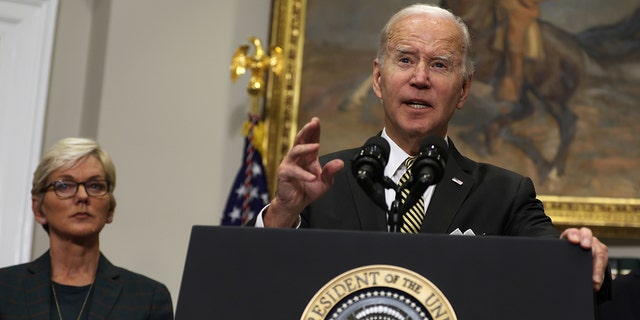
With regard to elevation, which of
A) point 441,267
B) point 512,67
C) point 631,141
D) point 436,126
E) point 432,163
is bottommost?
point 441,267

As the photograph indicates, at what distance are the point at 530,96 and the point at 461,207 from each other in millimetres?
3939

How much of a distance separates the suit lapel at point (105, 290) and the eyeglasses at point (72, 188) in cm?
35

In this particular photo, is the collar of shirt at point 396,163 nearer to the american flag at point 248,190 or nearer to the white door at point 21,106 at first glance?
the american flag at point 248,190

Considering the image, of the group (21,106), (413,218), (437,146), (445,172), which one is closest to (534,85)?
(21,106)

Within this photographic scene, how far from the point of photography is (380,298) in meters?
2.02

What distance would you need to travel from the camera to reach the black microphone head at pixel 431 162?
7.55 ft

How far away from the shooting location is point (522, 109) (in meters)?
6.57

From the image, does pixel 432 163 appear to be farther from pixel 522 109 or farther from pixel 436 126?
pixel 522 109

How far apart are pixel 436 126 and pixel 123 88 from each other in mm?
4342

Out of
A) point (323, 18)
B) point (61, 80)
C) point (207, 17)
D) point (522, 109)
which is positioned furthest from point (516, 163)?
point (61, 80)

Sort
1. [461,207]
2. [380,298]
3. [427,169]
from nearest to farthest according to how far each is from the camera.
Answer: [380,298] < [427,169] < [461,207]

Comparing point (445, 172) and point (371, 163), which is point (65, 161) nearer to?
point (445, 172)

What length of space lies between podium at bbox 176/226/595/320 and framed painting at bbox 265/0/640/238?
4321mm

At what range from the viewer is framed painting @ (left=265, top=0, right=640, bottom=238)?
20.8 feet
